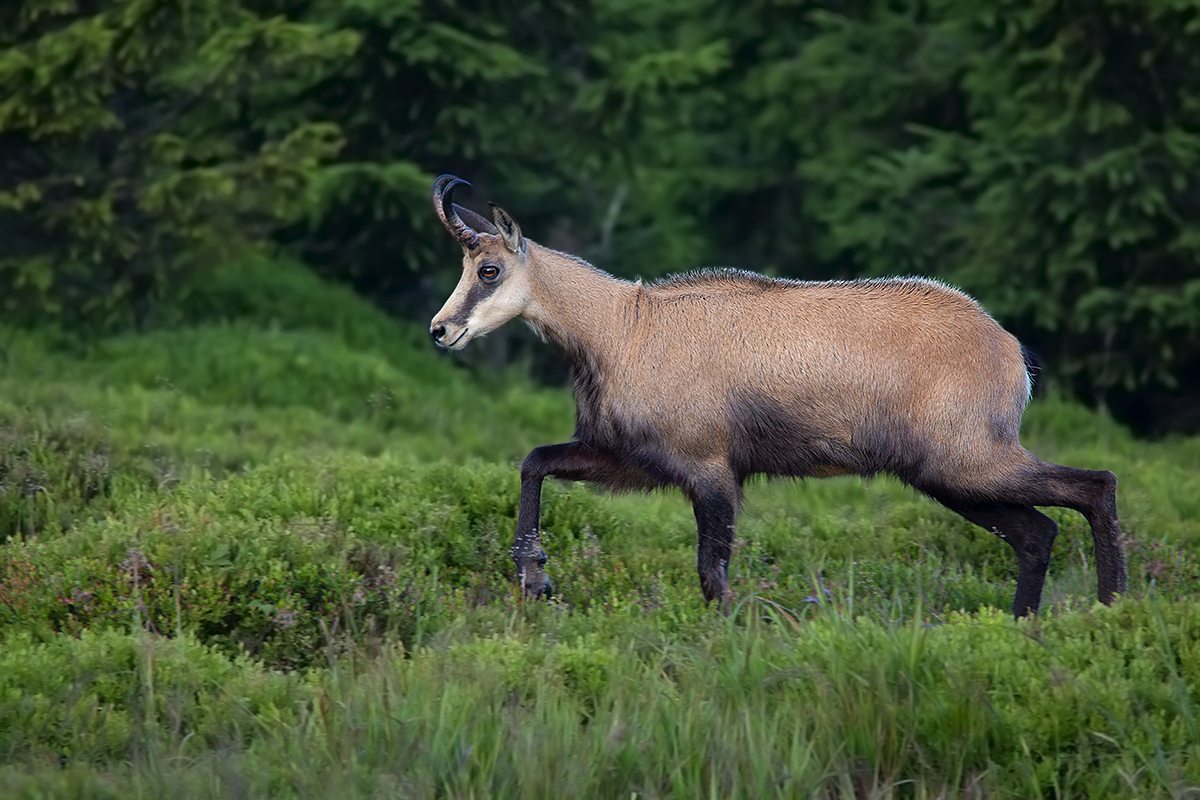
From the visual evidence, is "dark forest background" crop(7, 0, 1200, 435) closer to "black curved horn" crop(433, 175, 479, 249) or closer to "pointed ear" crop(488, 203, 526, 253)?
"black curved horn" crop(433, 175, 479, 249)

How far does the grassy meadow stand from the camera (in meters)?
4.82

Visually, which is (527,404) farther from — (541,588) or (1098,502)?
(1098,502)

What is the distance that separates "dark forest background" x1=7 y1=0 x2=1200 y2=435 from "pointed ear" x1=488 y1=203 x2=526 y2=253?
5893mm

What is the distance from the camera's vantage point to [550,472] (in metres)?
7.43

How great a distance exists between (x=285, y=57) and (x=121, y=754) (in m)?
8.71

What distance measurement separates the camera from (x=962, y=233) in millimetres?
14688

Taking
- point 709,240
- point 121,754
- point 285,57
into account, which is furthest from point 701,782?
point 709,240

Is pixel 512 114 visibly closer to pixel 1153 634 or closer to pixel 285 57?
pixel 285 57

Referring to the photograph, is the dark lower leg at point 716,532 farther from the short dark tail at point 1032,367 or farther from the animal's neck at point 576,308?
the short dark tail at point 1032,367

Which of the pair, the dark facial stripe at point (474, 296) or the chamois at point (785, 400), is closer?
the chamois at point (785, 400)

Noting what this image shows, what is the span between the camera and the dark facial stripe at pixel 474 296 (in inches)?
285

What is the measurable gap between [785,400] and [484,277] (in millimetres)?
1615

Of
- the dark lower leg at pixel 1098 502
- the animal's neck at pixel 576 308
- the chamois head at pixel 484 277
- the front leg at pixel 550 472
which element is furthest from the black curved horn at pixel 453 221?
the dark lower leg at pixel 1098 502

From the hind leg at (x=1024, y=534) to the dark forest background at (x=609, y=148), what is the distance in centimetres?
648
